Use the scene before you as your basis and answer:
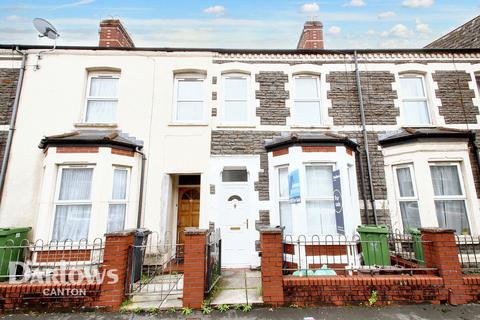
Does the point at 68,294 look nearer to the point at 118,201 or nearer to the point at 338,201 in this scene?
the point at 118,201

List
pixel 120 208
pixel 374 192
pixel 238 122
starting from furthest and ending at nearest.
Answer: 1. pixel 238 122
2. pixel 374 192
3. pixel 120 208

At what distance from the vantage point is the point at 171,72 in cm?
809

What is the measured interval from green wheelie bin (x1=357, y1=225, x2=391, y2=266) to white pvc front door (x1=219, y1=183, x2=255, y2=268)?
2964mm

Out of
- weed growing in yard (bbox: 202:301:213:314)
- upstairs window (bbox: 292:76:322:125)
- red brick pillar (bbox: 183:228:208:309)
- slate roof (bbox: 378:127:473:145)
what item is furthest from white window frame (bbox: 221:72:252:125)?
weed growing in yard (bbox: 202:301:213:314)

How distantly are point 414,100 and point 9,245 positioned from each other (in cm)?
1211

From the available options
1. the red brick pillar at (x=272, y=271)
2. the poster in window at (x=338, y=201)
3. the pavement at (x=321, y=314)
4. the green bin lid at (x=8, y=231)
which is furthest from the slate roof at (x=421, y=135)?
the green bin lid at (x=8, y=231)

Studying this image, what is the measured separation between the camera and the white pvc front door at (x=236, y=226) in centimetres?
710

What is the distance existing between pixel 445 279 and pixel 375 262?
123cm

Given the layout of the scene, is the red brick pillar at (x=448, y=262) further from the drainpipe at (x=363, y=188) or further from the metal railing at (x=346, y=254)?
the drainpipe at (x=363, y=188)

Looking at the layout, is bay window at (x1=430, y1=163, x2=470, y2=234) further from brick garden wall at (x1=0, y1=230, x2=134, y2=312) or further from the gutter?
brick garden wall at (x1=0, y1=230, x2=134, y2=312)

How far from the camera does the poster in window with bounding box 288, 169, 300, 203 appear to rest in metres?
6.43

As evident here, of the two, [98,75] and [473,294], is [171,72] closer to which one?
[98,75]

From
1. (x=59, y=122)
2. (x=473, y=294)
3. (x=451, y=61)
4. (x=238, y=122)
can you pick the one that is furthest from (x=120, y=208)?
(x=451, y=61)

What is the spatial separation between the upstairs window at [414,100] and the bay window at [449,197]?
1748 millimetres
